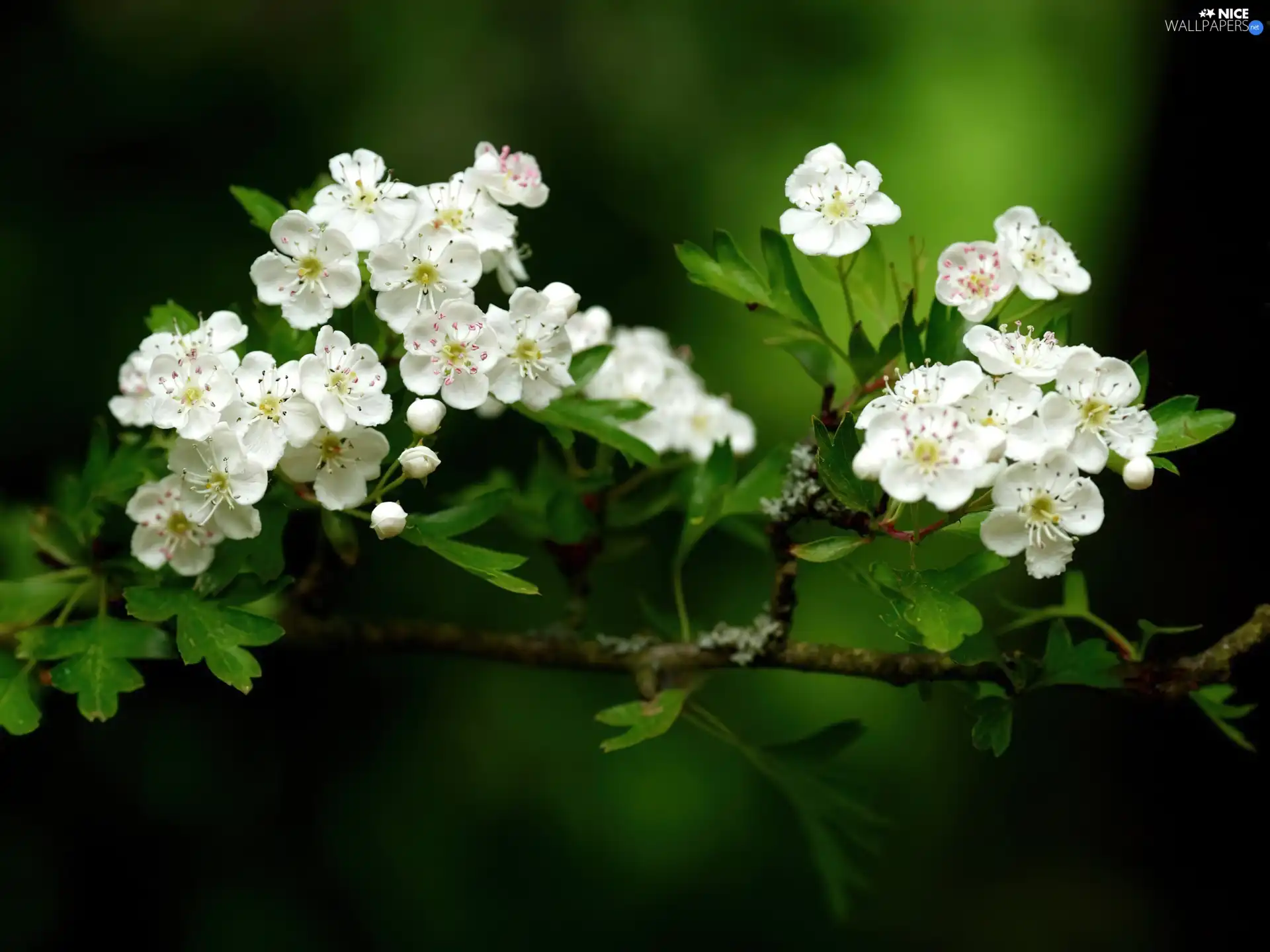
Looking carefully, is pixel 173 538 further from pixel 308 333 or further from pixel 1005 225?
pixel 1005 225

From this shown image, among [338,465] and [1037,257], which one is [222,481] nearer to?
[338,465]

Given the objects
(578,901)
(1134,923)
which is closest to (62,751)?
(578,901)

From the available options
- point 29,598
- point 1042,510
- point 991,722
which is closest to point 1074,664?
point 991,722

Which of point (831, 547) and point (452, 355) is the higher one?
point (452, 355)

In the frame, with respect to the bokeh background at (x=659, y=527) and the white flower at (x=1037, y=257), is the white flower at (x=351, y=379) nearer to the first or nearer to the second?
the white flower at (x=1037, y=257)

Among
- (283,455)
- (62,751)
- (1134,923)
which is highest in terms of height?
(283,455)

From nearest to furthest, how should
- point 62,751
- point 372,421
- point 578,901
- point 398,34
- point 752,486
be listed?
point 372,421 < point 752,486 < point 62,751 < point 578,901 < point 398,34
